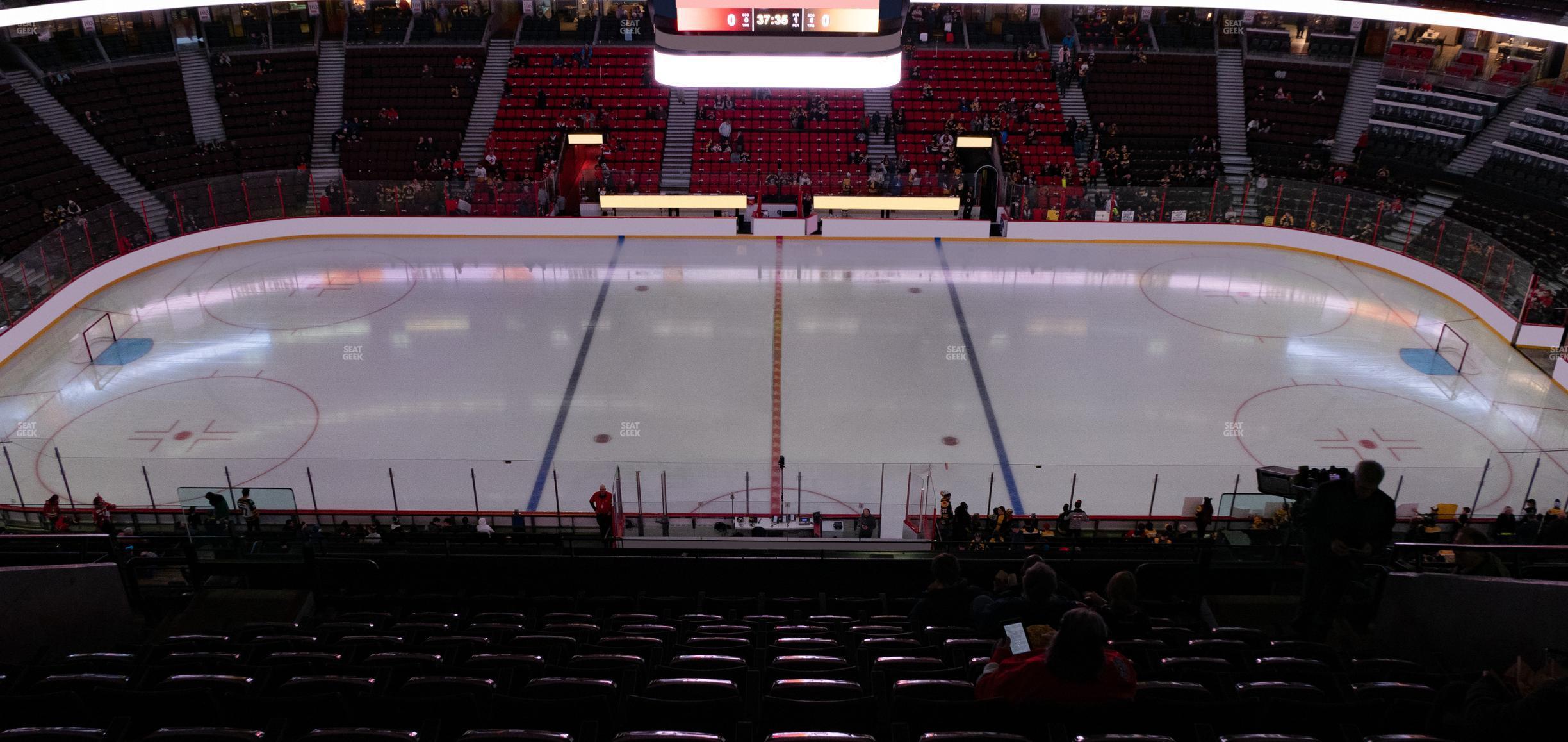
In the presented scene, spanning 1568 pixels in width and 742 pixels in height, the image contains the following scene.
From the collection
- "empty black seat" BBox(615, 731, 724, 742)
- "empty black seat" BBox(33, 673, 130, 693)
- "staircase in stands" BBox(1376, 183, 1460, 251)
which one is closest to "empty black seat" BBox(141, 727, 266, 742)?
"empty black seat" BBox(33, 673, 130, 693)

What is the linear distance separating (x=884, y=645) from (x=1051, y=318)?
50.3ft

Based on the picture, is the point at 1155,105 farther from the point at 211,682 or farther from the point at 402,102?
the point at 211,682

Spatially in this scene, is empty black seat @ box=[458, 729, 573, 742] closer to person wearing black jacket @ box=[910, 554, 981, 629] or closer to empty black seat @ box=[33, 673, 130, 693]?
empty black seat @ box=[33, 673, 130, 693]

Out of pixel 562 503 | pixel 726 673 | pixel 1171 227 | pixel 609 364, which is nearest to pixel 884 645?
pixel 726 673

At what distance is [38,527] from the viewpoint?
461 inches

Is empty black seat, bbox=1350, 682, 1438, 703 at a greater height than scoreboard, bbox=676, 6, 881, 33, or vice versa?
scoreboard, bbox=676, 6, 881, 33

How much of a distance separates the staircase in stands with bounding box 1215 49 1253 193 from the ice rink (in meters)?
4.80

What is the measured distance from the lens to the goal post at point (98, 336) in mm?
18250

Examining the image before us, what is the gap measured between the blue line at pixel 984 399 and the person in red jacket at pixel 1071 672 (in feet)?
25.9

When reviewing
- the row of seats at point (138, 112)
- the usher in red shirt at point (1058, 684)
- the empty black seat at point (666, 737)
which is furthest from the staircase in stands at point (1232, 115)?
the row of seats at point (138, 112)

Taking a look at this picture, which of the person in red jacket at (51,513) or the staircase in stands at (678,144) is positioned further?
the staircase in stands at (678,144)

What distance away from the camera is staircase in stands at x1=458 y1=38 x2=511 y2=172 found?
2852cm

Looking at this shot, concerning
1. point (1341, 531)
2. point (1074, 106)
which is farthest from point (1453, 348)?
point (1341, 531)

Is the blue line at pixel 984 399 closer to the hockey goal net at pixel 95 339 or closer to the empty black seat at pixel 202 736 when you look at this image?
the empty black seat at pixel 202 736
